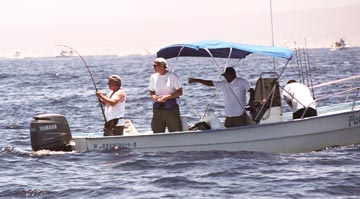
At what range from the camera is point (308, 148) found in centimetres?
1532

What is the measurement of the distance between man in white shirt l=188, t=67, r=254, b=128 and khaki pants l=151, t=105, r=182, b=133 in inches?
Answer: 27.0

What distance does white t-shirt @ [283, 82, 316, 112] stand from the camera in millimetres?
15469

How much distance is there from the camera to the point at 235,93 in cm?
1525

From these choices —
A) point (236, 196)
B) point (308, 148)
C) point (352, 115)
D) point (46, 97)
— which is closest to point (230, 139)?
point (308, 148)

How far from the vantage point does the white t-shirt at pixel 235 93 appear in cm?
1529

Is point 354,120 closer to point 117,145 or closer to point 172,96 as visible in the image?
point 172,96

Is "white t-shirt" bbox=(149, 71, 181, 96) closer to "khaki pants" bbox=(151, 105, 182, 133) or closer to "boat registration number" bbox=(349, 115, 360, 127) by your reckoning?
"khaki pants" bbox=(151, 105, 182, 133)

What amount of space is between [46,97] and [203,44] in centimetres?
2134

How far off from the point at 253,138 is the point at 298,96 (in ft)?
4.24

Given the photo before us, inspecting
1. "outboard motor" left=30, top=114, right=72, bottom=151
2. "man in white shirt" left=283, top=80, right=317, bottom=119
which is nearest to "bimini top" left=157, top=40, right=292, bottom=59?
"man in white shirt" left=283, top=80, right=317, bottom=119

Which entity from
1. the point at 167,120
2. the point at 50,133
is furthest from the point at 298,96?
the point at 50,133

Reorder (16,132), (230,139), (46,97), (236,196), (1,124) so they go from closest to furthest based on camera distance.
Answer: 1. (236,196)
2. (230,139)
3. (16,132)
4. (1,124)
5. (46,97)

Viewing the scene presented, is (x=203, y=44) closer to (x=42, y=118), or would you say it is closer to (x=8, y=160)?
(x=42, y=118)

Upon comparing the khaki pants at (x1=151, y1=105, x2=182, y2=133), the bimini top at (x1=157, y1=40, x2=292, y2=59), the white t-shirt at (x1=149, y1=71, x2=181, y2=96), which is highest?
the bimini top at (x1=157, y1=40, x2=292, y2=59)
